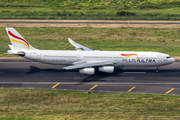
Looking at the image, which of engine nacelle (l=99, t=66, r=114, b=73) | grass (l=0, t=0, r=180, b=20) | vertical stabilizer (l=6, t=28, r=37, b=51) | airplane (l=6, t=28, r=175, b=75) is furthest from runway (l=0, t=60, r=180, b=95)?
grass (l=0, t=0, r=180, b=20)

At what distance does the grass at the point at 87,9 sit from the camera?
113m

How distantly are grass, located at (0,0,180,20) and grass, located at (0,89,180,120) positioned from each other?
235ft

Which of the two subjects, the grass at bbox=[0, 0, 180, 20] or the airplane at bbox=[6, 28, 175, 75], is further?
the grass at bbox=[0, 0, 180, 20]

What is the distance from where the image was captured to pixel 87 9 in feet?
428

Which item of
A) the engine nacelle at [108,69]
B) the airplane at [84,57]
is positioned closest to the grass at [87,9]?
the airplane at [84,57]

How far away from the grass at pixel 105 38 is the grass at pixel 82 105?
30.7 m

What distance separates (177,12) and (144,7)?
1742 centimetres

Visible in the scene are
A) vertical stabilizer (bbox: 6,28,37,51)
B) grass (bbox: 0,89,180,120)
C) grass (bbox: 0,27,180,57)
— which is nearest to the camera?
grass (bbox: 0,89,180,120)

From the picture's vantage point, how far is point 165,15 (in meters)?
115

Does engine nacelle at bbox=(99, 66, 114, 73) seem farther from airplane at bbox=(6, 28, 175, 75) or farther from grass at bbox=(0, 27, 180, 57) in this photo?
grass at bbox=(0, 27, 180, 57)

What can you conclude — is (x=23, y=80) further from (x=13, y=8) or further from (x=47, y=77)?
(x=13, y=8)

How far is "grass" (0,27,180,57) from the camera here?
75.4 metres

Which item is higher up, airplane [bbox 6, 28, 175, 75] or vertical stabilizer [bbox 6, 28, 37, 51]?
vertical stabilizer [bbox 6, 28, 37, 51]

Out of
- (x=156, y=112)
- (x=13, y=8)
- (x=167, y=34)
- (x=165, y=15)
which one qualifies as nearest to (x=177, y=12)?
(x=165, y=15)
